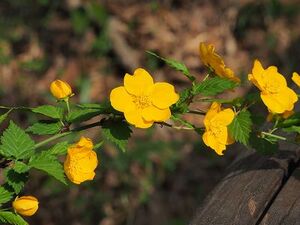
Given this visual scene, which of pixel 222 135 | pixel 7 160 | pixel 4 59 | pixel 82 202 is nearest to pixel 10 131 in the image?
pixel 7 160

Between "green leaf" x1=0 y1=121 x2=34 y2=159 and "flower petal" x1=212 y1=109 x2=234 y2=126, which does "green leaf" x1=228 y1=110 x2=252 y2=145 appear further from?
"green leaf" x1=0 y1=121 x2=34 y2=159

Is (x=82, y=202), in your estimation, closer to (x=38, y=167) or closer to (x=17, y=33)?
(x=17, y=33)

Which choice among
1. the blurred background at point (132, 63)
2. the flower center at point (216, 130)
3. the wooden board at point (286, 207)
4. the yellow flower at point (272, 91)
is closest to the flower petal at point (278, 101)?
the yellow flower at point (272, 91)

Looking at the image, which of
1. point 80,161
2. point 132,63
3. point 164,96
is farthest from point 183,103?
point 132,63

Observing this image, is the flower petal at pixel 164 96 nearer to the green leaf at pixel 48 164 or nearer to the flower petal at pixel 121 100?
the flower petal at pixel 121 100

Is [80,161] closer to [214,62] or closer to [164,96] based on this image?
[164,96]
